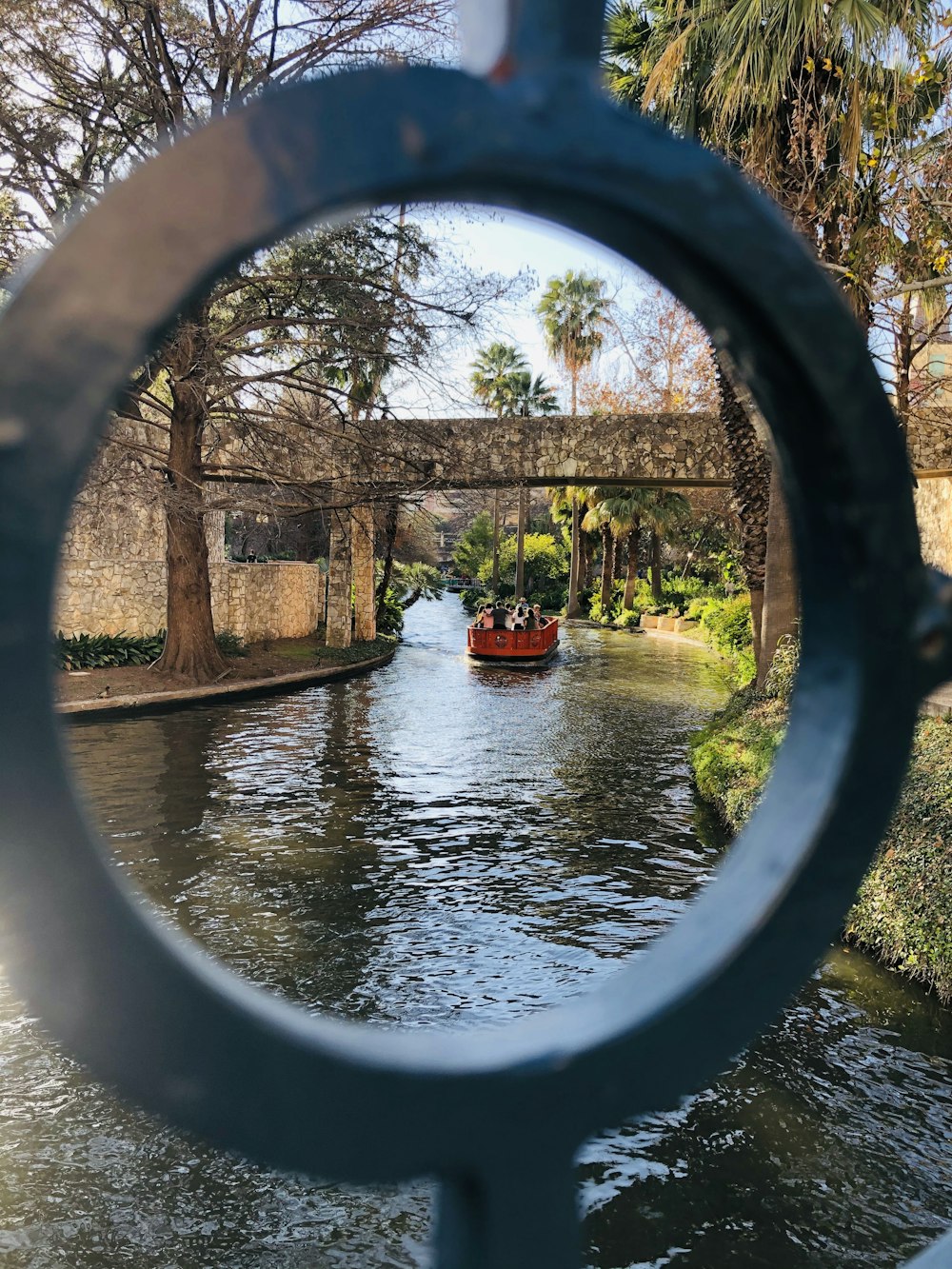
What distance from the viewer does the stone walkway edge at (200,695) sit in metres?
13.4

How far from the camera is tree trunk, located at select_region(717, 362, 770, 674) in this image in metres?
12.4

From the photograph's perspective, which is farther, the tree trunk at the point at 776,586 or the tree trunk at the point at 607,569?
the tree trunk at the point at 607,569

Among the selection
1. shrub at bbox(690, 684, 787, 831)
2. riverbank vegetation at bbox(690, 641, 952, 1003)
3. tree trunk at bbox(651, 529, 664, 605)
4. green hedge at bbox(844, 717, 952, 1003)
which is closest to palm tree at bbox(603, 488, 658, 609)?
tree trunk at bbox(651, 529, 664, 605)

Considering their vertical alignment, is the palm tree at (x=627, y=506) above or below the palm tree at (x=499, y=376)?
below

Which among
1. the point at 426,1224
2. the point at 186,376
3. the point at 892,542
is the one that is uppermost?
the point at 186,376

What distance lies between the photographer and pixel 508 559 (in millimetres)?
46375

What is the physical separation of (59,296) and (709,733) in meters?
11.7

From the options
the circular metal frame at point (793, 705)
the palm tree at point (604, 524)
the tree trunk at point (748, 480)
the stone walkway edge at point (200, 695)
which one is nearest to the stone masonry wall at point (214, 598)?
the stone walkway edge at point (200, 695)

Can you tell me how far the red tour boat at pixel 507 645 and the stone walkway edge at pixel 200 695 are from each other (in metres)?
3.34

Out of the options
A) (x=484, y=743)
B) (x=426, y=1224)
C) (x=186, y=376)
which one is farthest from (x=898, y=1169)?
(x=186, y=376)

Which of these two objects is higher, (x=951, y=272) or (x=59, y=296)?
(x=951, y=272)

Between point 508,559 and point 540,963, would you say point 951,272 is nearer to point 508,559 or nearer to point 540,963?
point 540,963

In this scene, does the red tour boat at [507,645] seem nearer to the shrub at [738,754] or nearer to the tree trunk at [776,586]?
the shrub at [738,754]

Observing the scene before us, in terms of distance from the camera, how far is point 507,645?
20.7 m
